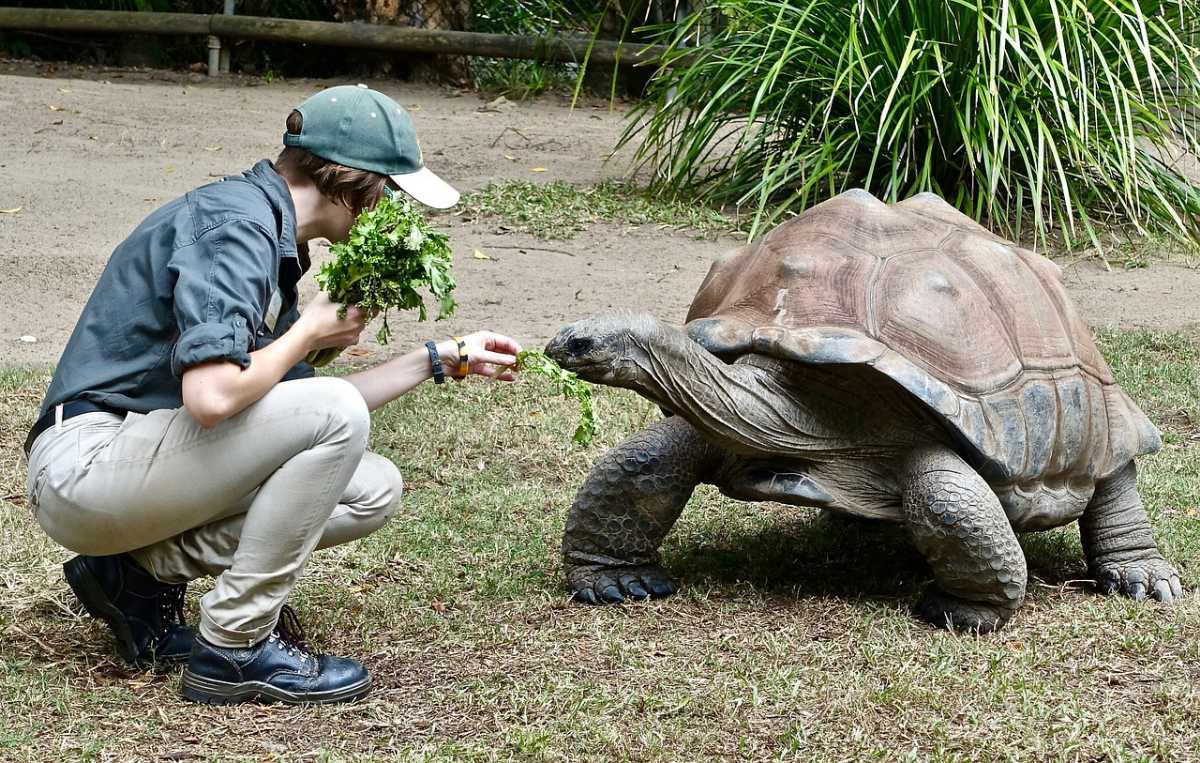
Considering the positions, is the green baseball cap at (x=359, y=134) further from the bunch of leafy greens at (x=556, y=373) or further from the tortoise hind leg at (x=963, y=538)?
the tortoise hind leg at (x=963, y=538)

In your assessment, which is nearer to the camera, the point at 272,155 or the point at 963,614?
the point at 963,614

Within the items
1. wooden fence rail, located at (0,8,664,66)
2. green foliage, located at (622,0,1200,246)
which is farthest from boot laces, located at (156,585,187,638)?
wooden fence rail, located at (0,8,664,66)

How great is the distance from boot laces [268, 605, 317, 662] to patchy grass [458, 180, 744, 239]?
4299 millimetres

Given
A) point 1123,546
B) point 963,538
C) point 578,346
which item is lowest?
point 1123,546

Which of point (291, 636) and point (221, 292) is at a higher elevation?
point (221, 292)

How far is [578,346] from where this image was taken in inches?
118

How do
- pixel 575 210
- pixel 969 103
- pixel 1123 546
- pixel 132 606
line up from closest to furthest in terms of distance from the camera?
pixel 132 606 < pixel 1123 546 < pixel 969 103 < pixel 575 210

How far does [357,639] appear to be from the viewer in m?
3.16

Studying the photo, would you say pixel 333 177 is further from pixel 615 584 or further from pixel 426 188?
pixel 615 584

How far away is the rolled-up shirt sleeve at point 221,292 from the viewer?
7.89ft

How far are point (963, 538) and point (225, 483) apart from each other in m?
1.64

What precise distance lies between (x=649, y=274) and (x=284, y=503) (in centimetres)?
418

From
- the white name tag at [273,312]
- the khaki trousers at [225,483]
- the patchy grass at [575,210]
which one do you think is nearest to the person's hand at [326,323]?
the khaki trousers at [225,483]

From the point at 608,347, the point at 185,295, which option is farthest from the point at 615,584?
the point at 185,295
